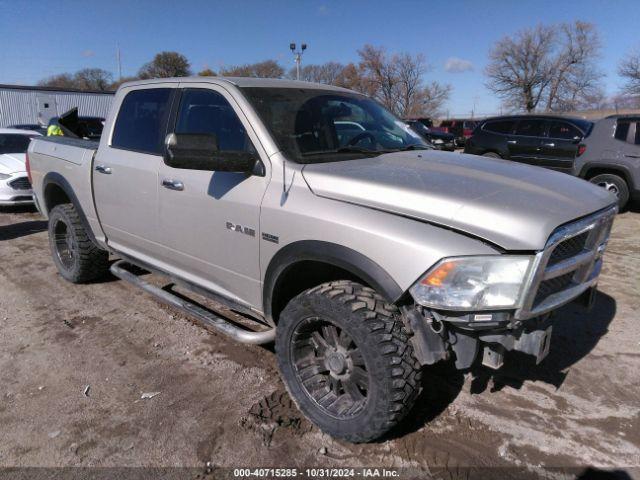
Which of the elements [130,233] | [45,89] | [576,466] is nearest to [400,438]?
[576,466]

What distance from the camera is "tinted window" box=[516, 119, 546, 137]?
11450mm

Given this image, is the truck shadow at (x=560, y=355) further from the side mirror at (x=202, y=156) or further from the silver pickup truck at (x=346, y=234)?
the side mirror at (x=202, y=156)

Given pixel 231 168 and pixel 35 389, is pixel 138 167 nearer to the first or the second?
pixel 231 168

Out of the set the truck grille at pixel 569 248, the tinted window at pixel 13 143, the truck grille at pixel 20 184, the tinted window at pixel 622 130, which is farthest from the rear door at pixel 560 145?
the tinted window at pixel 13 143

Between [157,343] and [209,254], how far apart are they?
3.61 feet

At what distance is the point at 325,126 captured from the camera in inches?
131

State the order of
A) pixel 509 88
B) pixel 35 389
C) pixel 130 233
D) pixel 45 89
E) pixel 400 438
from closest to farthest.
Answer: pixel 400 438 < pixel 35 389 < pixel 130 233 < pixel 45 89 < pixel 509 88

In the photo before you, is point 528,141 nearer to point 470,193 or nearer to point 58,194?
point 58,194

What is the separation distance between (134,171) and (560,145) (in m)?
9.96

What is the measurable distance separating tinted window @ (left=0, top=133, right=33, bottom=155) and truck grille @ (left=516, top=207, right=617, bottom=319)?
35.8ft

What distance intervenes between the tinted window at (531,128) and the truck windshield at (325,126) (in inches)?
347

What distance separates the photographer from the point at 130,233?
4.08 meters

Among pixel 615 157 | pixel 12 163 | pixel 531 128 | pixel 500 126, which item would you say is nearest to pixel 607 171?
pixel 615 157

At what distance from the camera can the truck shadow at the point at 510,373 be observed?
3.04m
